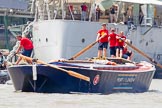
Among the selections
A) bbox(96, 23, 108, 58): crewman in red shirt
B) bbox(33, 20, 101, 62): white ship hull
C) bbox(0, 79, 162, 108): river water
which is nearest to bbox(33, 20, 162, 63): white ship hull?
bbox(33, 20, 101, 62): white ship hull

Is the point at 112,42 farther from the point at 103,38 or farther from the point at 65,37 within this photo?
the point at 65,37

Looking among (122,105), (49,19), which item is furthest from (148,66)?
(49,19)

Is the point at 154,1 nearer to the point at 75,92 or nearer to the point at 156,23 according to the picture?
the point at 156,23

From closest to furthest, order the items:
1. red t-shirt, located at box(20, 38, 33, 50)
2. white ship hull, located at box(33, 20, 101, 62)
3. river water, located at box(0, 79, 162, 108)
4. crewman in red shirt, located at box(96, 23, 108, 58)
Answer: river water, located at box(0, 79, 162, 108) → red t-shirt, located at box(20, 38, 33, 50) → crewman in red shirt, located at box(96, 23, 108, 58) → white ship hull, located at box(33, 20, 101, 62)

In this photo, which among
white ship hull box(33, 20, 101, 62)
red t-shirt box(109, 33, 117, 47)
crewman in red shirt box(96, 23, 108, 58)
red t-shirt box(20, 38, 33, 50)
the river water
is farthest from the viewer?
white ship hull box(33, 20, 101, 62)

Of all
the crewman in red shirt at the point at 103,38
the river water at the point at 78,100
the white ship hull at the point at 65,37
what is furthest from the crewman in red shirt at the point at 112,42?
the white ship hull at the point at 65,37

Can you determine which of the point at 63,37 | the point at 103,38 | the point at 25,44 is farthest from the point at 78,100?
the point at 63,37

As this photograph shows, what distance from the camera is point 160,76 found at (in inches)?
1672

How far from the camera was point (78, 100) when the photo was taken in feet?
68.3

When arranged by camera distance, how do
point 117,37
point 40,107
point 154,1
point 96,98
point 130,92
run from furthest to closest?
point 154,1, point 117,37, point 130,92, point 96,98, point 40,107

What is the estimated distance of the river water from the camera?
19.4 meters

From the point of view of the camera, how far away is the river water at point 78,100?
1938 cm

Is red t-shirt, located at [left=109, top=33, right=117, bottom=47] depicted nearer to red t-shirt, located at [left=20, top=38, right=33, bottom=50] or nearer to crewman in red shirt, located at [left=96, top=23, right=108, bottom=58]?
crewman in red shirt, located at [left=96, top=23, right=108, bottom=58]

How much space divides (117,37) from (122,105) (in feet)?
27.1
